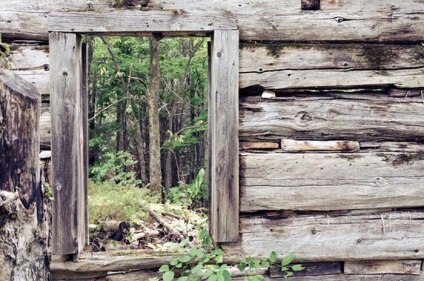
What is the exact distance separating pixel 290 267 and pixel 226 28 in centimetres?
179

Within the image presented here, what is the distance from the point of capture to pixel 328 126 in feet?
11.6

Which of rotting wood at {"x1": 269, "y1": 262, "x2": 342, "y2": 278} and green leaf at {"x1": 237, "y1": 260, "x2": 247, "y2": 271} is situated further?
rotting wood at {"x1": 269, "y1": 262, "x2": 342, "y2": 278}

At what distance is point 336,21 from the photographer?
3525 mm

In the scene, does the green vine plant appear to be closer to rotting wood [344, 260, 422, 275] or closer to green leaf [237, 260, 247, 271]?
green leaf [237, 260, 247, 271]

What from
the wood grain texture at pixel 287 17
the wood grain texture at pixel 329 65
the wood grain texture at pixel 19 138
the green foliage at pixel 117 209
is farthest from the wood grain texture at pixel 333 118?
the green foliage at pixel 117 209

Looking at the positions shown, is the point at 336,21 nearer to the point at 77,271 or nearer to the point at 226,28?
the point at 226,28

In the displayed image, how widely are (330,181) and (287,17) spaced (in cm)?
121

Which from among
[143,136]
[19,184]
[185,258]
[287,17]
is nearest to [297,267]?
[185,258]

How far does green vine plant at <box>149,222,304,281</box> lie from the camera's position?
3301 millimetres

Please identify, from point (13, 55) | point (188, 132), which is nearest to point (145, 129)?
point (188, 132)

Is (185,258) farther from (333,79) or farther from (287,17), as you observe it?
(287,17)

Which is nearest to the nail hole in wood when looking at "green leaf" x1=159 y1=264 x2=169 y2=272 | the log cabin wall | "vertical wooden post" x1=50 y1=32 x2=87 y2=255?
the log cabin wall

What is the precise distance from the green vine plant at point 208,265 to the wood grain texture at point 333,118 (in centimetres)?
84

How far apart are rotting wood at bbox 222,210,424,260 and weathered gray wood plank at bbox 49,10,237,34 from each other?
1399mm
